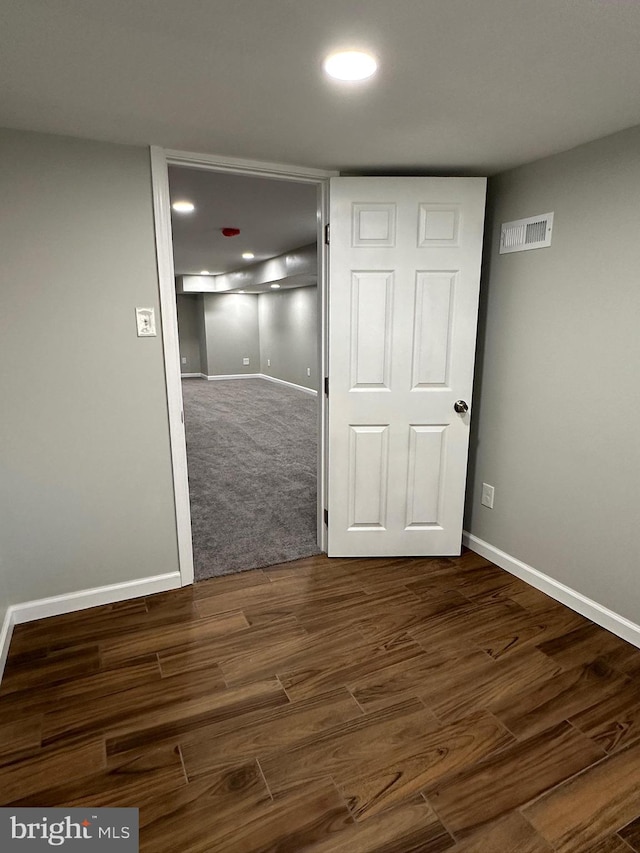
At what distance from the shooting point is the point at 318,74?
59.7 inches

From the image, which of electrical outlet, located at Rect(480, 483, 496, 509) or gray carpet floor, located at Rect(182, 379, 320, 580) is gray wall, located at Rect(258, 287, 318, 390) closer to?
gray carpet floor, located at Rect(182, 379, 320, 580)

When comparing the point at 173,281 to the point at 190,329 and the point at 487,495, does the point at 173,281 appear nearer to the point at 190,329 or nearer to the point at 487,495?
the point at 487,495

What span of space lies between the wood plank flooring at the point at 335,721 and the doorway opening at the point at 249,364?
70cm

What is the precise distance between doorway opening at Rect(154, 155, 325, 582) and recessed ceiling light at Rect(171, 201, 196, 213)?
0.26 feet

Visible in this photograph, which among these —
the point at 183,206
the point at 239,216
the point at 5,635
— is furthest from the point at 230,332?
the point at 5,635

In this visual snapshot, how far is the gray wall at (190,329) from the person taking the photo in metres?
11.3

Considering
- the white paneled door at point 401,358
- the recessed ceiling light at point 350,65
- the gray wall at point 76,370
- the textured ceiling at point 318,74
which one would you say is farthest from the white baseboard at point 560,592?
the recessed ceiling light at point 350,65

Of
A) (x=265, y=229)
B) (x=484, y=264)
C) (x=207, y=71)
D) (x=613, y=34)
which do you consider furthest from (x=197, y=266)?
(x=613, y=34)

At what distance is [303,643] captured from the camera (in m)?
2.16

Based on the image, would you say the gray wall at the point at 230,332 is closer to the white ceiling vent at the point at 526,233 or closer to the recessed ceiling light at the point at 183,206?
the recessed ceiling light at the point at 183,206

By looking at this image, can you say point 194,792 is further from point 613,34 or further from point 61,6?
point 613,34

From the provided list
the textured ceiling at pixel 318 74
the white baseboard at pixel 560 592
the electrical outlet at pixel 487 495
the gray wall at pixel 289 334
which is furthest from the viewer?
the gray wall at pixel 289 334

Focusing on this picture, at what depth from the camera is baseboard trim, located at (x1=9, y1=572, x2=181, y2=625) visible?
2293mm

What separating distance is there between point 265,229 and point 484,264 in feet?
8.95
